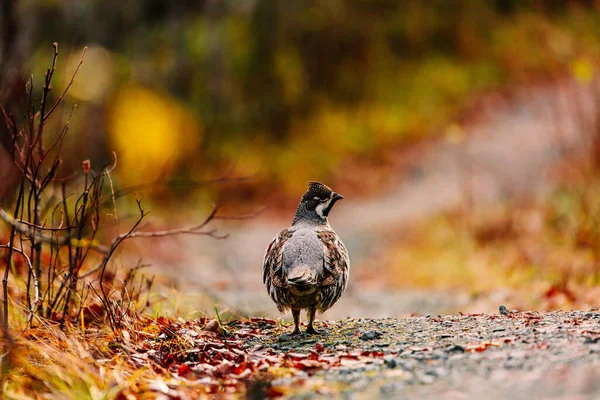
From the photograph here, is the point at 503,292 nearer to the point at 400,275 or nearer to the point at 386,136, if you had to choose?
the point at 400,275

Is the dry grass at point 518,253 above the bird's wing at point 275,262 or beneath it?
above

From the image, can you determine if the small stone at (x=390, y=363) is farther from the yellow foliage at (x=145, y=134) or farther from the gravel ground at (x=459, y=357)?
the yellow foliage at (x=145, y=134)

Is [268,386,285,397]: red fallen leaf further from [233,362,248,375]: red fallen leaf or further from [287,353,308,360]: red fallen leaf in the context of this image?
[287,353,308,360]: red fallen leaf

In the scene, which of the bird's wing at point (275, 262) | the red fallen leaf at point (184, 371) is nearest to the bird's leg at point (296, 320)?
the bird's wing at point (275, 262)

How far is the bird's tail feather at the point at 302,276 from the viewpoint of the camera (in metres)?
4.41

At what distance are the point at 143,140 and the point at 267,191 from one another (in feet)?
10.8

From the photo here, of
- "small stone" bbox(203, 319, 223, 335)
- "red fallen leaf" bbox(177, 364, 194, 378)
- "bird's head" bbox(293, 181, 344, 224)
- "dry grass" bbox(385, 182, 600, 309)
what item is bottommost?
"red fallen leaf" bbox(177, 364, 194, 378)

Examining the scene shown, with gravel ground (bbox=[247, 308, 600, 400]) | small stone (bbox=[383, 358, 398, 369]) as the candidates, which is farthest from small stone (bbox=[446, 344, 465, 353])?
small stone (bbox=[383, 358, 398, 369])

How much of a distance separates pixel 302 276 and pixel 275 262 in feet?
1.35

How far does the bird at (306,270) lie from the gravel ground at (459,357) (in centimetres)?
25

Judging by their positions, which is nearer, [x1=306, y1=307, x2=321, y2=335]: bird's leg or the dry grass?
[x1=306, y1=307, x2=321, y2=335]: bird's leg

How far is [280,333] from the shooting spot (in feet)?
16.6

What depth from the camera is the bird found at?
14.9ft

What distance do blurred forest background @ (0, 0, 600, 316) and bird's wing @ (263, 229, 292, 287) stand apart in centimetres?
451
